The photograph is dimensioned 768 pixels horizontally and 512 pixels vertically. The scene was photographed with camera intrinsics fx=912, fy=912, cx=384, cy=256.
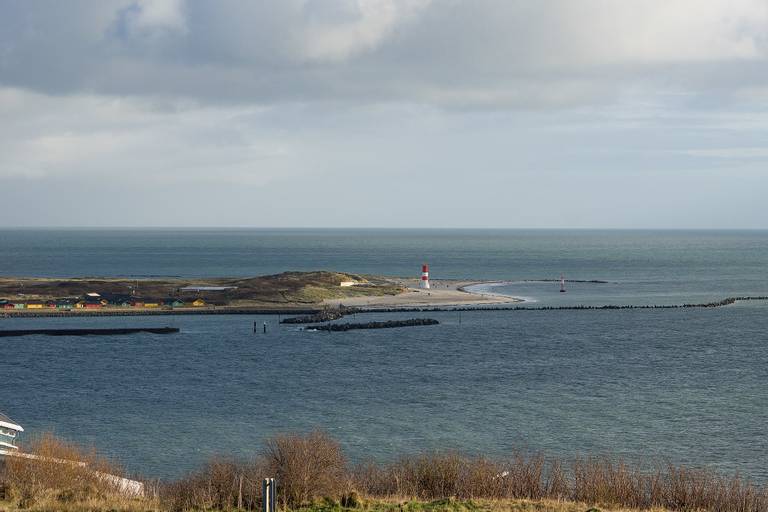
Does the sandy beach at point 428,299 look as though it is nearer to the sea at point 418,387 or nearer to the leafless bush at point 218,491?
the sea at point 418,387

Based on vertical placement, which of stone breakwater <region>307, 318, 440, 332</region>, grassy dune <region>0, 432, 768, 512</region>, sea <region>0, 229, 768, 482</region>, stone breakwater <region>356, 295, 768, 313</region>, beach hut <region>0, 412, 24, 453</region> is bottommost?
sea <region>0, 229, 768, 482</region>

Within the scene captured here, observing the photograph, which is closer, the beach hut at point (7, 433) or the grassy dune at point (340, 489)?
the grassy dune at point (340, 489)

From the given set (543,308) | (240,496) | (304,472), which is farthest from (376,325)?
(240,496)

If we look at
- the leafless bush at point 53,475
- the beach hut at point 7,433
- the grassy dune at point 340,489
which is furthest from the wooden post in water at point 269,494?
the beach hut at point 7,433

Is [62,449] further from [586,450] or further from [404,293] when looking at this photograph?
[404,293]

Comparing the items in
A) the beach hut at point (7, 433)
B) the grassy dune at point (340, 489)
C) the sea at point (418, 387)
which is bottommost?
the sea at point (418, 387)

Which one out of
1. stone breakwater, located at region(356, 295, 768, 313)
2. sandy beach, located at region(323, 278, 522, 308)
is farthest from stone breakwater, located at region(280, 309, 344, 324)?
sandy beach, located at region(323, 278, 522, 308)

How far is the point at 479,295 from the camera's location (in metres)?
118

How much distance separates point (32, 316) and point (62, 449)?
6921 centimetres

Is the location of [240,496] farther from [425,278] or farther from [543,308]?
[425,278]

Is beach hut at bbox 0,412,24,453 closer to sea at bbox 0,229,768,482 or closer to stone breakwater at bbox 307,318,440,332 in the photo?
sea at bbox 0,229,768,482

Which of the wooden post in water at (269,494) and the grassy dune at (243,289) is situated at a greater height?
the wooden post in water at (269,494)

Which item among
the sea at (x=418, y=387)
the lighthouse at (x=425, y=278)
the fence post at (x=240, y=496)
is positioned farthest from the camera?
the lighthouse at (x=425, y=278)

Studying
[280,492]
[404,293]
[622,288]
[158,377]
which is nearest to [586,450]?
[280,492]
